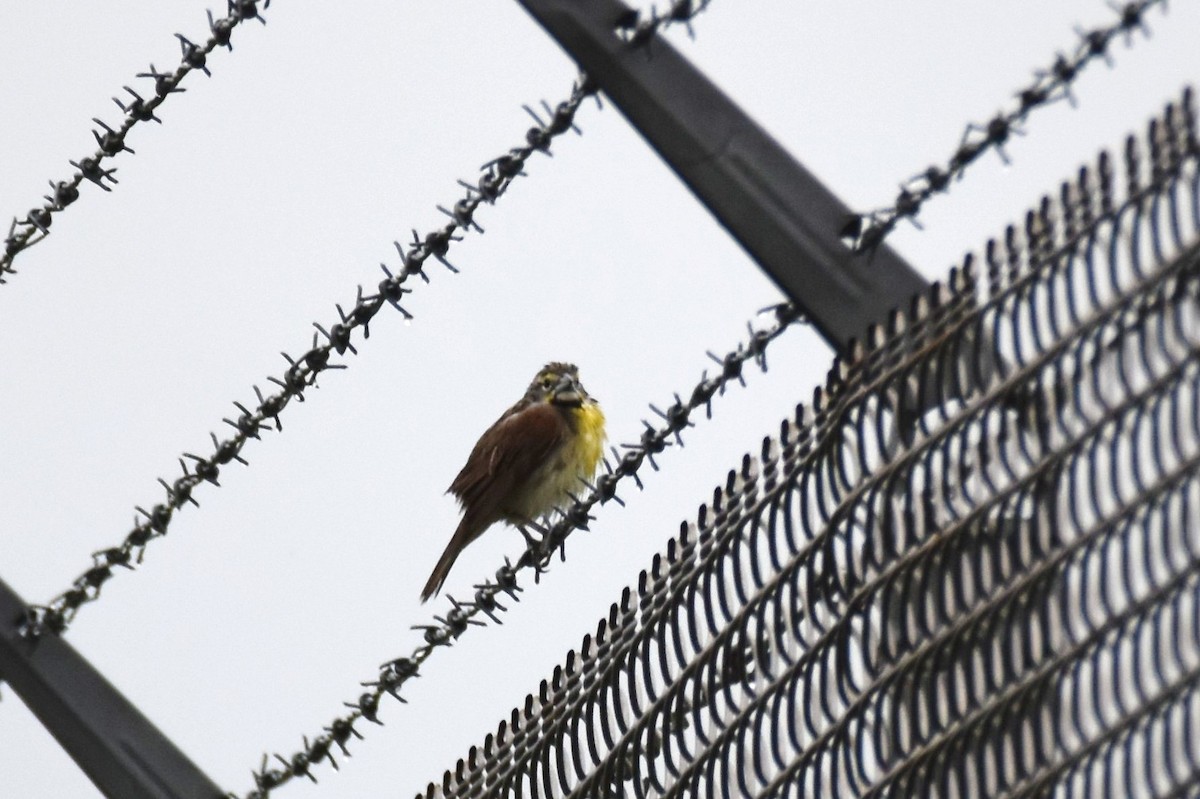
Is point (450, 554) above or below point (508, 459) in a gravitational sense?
below

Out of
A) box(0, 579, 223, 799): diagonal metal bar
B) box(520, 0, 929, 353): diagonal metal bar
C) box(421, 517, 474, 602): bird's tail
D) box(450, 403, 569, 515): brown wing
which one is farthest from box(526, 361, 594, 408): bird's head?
box(520, 0, 929, 353): diagonal metal bar

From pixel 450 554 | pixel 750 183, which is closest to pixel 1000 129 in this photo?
pixel 750 183

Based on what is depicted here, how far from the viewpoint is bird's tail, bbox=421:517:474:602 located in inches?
320

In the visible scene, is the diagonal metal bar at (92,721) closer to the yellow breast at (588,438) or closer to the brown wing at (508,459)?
the brown wing at (508,459)

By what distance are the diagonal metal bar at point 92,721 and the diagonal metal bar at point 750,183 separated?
2041 millimetres

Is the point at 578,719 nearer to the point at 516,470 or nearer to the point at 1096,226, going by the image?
the point at 1096,226

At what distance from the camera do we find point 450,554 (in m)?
8.29

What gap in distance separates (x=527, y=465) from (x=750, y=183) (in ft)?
17.7

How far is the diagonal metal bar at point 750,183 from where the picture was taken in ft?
10.1

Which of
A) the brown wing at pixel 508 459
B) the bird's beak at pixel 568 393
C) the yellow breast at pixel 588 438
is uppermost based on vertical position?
the bird's beak at pixel 568 393

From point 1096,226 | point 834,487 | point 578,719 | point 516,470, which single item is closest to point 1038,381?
point 1096,226

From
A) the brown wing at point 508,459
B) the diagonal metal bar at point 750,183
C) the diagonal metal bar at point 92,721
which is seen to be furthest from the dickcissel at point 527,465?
the diagonal metal bar at point 750,183

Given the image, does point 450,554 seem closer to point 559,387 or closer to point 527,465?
point 527,465

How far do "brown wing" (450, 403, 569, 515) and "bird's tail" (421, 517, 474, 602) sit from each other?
77 mm
